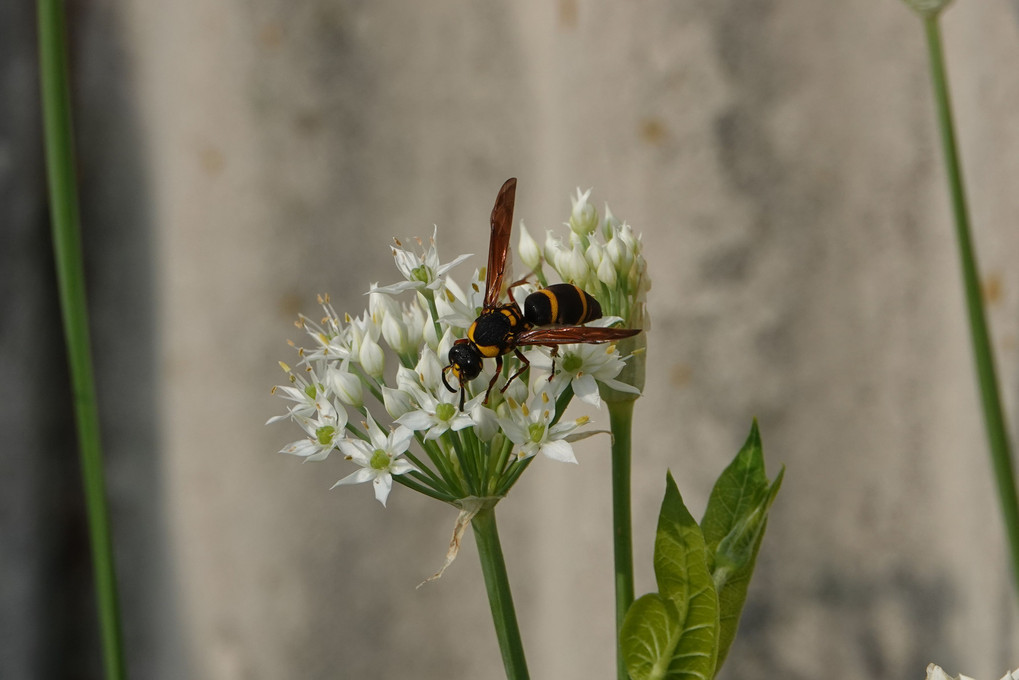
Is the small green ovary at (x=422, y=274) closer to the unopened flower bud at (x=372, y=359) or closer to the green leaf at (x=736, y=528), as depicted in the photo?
the unopened flower bud at (x=372, y=359)

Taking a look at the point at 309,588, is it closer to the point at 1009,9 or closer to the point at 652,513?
the point at 652,513

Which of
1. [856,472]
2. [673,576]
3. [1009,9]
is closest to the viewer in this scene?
[673,576]

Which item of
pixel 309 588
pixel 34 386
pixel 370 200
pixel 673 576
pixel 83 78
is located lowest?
pixel 309 588

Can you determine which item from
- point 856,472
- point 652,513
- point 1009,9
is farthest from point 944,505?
point 1009,9

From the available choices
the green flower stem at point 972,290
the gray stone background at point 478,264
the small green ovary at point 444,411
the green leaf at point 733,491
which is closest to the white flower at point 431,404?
the small green ovary at point 444,411

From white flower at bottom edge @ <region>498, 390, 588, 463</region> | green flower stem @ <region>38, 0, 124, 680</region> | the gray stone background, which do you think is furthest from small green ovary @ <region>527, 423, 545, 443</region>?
the gray stone background
